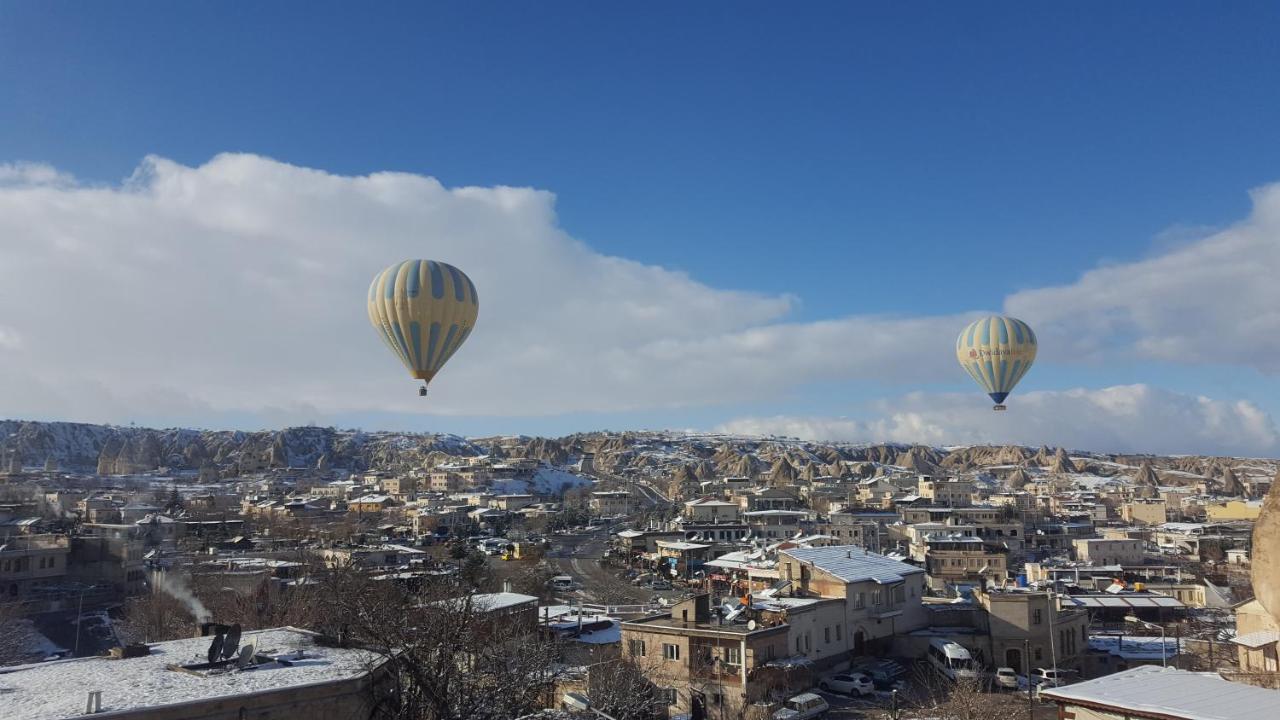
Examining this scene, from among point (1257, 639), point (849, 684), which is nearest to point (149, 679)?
point (849, 684)

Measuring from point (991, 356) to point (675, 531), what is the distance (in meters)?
31.8

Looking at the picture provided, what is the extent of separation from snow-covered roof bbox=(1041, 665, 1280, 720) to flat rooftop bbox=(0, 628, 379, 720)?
11855mm

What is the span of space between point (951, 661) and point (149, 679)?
86.1ft

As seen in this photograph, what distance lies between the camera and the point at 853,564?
116 ft

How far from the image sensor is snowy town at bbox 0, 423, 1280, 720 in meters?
14.0

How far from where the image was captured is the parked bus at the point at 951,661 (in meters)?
30.8

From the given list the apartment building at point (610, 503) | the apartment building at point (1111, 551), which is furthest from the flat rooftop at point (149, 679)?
the apartment building at point (610, 503)

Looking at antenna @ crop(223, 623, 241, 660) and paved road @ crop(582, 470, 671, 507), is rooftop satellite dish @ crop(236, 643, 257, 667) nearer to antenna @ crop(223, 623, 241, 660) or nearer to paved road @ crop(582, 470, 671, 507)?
antenna @ crop(223, 623, 241, 660)

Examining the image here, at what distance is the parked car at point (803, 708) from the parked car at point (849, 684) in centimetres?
285

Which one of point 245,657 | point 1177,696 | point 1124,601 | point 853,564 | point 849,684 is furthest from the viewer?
point 1124,601

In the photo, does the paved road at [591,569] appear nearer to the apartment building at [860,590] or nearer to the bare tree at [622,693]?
the apartment building at [860,590]

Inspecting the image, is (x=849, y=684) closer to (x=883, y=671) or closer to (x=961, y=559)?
(x=883, y=671)

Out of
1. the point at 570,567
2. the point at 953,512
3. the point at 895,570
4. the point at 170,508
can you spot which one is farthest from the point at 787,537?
the point at 170,508

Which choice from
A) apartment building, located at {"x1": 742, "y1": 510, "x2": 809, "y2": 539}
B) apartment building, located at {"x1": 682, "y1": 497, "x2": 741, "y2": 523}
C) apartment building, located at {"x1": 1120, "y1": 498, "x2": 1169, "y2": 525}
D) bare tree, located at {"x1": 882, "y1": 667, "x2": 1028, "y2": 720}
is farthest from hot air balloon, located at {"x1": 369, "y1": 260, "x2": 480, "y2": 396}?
apartment building, located at {"x1": 1120, "y1": 498, "x2": 1169, "y2": 525}
